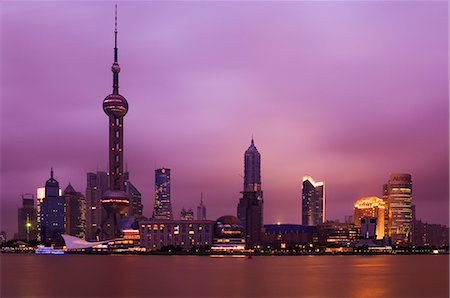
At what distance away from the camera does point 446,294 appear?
106m

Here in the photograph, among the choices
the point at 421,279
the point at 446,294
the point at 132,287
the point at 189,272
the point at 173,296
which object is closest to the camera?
the point at 173,296

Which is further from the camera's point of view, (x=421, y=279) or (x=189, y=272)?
(x=189, y=272)

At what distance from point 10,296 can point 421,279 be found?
78223mm

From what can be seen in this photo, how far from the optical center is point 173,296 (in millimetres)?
99125

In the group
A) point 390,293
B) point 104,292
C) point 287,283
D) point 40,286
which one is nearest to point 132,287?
point 104,292

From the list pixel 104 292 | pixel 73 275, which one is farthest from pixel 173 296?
pixel 73 275

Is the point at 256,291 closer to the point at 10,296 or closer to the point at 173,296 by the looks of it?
the point at 173,296

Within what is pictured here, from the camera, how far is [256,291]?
108 meters

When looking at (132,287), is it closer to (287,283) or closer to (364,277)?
(287,283)

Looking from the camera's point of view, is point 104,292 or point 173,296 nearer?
point 173,296

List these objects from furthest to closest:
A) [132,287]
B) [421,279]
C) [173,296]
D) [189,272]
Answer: [189,272] < [421,279] < [132,287] < [173,296]

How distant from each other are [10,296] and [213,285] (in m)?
32.5

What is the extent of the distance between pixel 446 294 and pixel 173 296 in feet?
137

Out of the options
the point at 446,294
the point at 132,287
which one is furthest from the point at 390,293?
the point at 132,287
